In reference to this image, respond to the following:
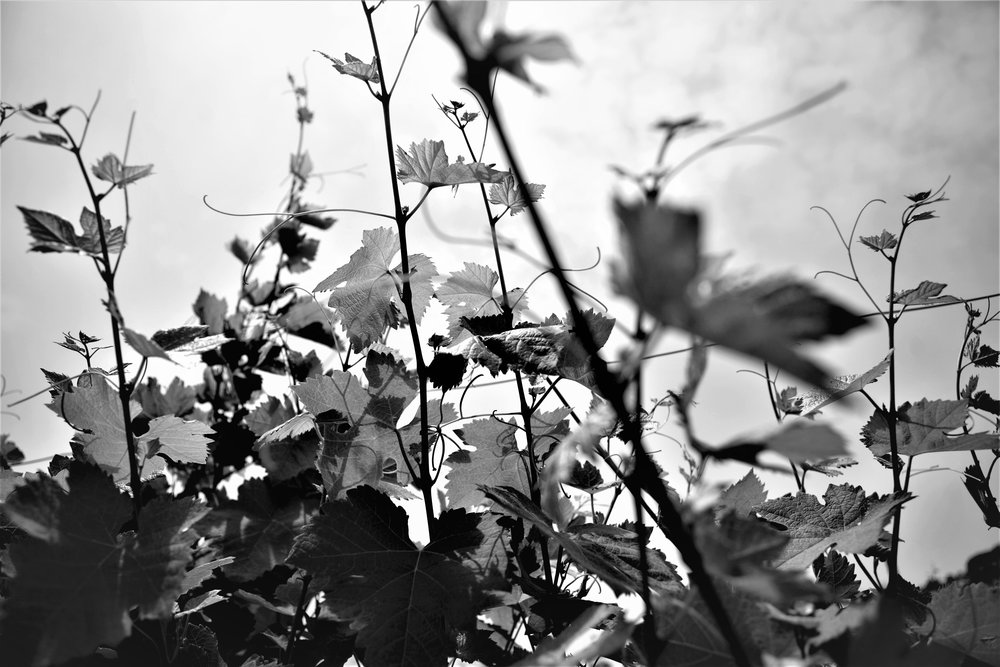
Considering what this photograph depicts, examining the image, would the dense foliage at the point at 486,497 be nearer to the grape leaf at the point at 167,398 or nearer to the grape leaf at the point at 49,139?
the grape leaf at the point at 49,139

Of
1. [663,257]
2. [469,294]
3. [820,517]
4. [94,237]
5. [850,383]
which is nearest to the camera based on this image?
[663,257]

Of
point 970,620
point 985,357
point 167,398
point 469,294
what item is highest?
point 167,398

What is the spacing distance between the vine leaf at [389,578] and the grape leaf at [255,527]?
0.32 meters

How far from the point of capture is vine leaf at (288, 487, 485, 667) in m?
0.63

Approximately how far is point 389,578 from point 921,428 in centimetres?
68

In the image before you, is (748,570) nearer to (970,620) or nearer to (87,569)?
(970,620)

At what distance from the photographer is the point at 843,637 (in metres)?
0.40

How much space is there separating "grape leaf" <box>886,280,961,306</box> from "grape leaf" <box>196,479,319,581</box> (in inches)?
36.4

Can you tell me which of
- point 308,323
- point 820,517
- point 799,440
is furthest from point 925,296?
point 308,323

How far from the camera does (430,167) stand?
0.78m

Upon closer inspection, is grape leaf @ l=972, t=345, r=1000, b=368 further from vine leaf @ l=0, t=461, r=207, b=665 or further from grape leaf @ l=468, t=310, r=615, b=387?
vine leaf @ l=0, t=461, r=207, b=665

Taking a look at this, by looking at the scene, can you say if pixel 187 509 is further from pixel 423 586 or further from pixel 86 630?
pixel 423 586

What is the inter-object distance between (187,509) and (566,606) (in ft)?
1.19

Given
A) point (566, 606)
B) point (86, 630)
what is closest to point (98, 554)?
point (86, 630)
